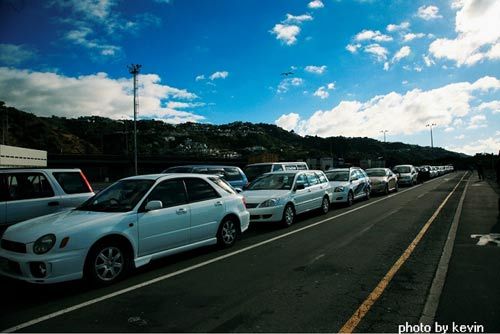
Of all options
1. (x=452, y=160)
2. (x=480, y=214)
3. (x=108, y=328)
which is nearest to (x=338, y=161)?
(x=480, y=214)

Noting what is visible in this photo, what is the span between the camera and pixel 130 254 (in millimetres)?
5703

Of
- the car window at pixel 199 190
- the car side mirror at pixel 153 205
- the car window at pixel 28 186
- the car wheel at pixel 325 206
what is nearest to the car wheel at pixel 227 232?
the car window at pixel 199 190

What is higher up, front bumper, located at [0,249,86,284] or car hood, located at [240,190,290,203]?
car hood, located at [240,190,290,203]

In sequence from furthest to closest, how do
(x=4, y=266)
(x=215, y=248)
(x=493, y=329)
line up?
1. (x=215, y=248)
2. (x=4, y=266)
3. (x=493, y=329)

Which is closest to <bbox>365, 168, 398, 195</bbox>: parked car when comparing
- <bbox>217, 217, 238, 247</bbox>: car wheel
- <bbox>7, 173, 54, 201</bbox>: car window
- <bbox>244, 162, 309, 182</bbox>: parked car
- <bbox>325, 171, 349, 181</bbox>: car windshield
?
→ <bbox>325, 171, 349, 181</bbox>: car windshield

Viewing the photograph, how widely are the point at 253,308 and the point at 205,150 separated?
397ft

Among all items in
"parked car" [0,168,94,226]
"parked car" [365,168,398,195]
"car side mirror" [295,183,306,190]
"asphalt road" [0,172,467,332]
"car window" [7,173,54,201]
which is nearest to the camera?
"asphalt road" [0,172,467,332]

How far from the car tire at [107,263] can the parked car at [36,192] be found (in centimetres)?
268

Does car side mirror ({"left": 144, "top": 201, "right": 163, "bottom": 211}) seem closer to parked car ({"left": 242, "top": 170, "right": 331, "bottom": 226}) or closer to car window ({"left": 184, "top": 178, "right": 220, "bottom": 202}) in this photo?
car window ({"left": 184, "top": 178, "right": 220, "bottom": 202})

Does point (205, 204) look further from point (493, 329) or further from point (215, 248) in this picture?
point (493, 329)

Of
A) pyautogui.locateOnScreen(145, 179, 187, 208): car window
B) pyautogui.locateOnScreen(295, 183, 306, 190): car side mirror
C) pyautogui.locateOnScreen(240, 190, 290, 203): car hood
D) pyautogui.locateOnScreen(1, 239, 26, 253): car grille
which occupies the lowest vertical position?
pyautogui.locateOnScreen(1, 239, 26, 253): car grille

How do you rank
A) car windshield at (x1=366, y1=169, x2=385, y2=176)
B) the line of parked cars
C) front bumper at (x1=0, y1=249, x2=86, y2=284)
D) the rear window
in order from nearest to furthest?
front bumper at (x1=0, y1=249, x2=86, y2=284)
the line of parked cars
the rear window
car windshield at (x1=366, y1=169, x2=385, y2=176)

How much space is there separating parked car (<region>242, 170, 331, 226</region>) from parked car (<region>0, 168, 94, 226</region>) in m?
4.24

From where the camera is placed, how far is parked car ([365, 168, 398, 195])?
65.6 feet
